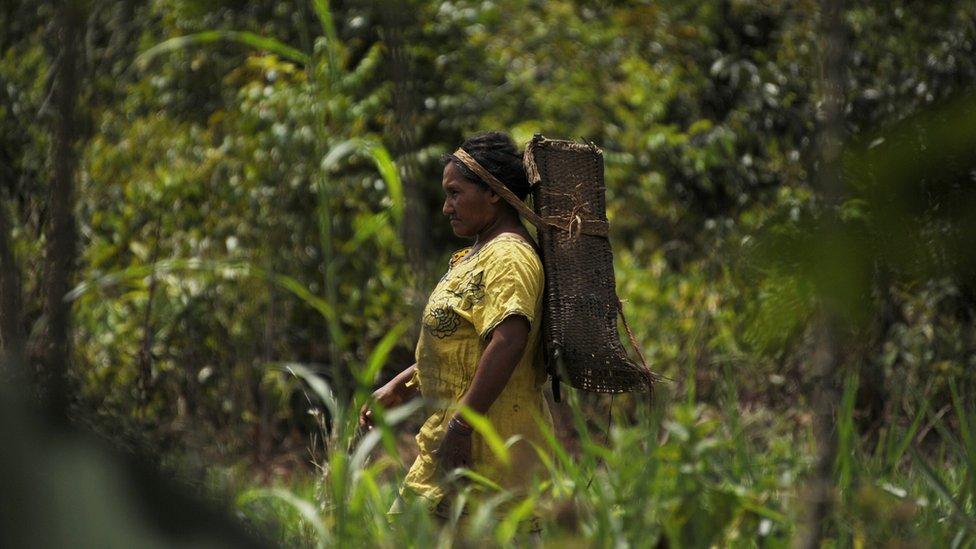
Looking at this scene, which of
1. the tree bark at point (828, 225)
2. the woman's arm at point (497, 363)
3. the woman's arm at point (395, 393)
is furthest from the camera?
the woman's arm at point (395, 393)

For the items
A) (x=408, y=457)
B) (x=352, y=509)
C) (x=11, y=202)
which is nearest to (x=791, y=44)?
(x=408, y=457)

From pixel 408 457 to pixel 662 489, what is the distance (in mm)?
3240

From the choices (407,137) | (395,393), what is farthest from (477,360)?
(407,137)

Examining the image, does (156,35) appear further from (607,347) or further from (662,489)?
(662,489)

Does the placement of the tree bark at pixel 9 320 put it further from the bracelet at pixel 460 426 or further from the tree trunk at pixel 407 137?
the bracelet at pixel 460 426

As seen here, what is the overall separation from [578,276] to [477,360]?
31 centimetres

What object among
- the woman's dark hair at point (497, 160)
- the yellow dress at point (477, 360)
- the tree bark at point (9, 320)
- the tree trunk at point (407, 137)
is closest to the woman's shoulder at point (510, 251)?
the yellow dress at point (477, 360)

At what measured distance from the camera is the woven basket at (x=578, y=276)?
3.04 metres

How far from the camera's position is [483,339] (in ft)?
9.82

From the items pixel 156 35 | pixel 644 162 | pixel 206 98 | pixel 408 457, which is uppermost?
pixel 156 35

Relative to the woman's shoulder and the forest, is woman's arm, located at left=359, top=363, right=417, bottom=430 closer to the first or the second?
the forest

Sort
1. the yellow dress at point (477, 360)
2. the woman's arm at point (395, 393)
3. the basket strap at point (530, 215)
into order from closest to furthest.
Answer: the yellow dress at point (477, 360) < the basket strap at point (530, 215) < the woman's arm at point (395, 393)

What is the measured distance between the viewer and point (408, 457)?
5539mm

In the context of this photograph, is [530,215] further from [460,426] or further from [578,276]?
[460,426]
